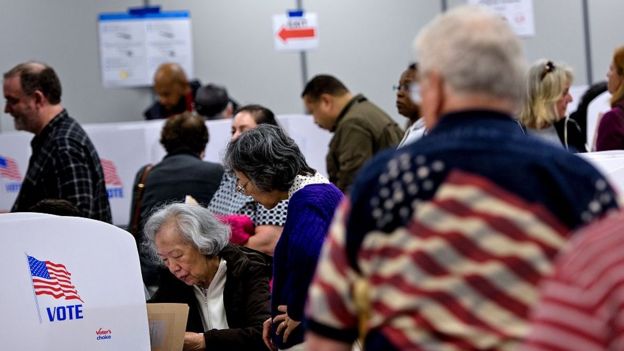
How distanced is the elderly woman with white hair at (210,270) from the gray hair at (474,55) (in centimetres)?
221

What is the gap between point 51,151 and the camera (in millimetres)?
4977

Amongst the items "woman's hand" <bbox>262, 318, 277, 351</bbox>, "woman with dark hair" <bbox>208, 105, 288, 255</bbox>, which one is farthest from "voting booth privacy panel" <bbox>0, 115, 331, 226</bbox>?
"woman's hand" <bbox>262, 318, 277, 351</bbox>

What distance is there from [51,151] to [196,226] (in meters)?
1.28

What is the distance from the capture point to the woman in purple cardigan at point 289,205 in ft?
10.4

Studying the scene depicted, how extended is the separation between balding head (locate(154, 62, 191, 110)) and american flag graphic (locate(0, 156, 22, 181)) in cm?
128

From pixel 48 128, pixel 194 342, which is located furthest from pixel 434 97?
pixel 48 128

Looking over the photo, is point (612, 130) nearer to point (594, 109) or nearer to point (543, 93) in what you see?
point (543, 93)

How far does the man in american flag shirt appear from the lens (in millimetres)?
1741

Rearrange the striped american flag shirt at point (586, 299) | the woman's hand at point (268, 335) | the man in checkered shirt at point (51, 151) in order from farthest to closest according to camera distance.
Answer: the man in checkered shirt at point (51, 151) → the woman's hand at point (268, 335) → the striped american flag shirt at point (586, 299)

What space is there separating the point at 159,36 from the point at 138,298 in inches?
214

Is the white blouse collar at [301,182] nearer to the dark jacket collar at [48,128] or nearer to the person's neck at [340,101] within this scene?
the dark jacket collar at [48,128]

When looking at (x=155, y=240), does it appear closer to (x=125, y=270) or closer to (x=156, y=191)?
(x=125, y=270)

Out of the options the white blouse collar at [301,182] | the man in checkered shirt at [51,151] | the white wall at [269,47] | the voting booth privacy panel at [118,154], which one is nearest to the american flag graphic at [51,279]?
the white blouse collar at [301,182]

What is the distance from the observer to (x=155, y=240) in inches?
158
